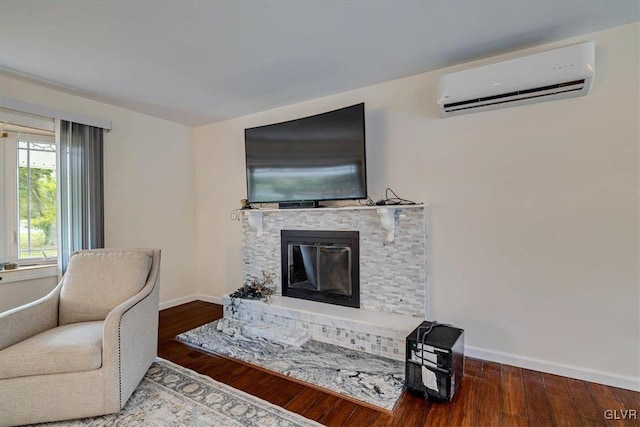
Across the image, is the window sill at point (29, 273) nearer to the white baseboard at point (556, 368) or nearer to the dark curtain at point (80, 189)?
the dark curtain at point (80, 189)

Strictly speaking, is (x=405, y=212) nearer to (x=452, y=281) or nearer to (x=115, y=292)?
(x=452, y=281)

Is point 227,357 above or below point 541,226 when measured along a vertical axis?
below

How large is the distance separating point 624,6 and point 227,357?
355cm

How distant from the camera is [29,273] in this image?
2.71 meters

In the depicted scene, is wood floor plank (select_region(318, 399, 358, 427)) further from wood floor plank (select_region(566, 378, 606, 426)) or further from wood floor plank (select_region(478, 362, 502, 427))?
wood floor plank (select_region(566, 378, 606, 426))

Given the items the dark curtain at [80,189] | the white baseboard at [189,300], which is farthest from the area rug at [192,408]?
the white baseboard at [189,300]

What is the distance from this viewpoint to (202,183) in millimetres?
4105

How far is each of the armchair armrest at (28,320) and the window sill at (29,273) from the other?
825 millimetres

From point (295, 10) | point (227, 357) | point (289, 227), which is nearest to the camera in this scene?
point (295, 10)

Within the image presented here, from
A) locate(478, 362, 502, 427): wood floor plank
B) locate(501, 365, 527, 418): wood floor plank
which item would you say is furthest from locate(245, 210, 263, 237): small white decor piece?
locate(501, 365, 527, 418): wood floor plank

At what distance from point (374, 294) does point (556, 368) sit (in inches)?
54.1

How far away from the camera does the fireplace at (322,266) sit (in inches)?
114

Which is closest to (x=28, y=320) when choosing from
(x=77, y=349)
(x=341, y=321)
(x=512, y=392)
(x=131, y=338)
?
(x=77, y=349)

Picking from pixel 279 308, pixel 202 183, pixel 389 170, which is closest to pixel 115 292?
pixel 279 308
